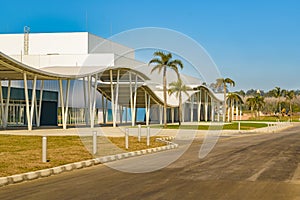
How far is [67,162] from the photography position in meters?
15.8

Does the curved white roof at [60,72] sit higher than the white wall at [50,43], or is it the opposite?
the white wall at [50,43]

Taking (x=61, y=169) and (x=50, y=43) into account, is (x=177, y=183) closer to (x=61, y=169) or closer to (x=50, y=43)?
(x=61, y=169)

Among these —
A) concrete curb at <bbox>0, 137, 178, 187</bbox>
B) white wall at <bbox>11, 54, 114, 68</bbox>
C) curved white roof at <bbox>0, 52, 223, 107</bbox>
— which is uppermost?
white wall at <bbox>11, 54, 114, 68</bbox>

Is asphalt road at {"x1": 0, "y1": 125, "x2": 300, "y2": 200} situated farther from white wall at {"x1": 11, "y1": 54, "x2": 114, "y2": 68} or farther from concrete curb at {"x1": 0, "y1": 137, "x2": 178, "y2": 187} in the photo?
white wall at {"x1": 11, "y1": 54, "x2": 114, "y2": 68}

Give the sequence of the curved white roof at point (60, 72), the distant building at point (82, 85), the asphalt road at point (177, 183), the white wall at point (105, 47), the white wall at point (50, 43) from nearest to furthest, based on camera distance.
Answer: the asphalt road at point (177, 183), the curved white roof at point (60, 72), the distant building at point (82, 85), the white wall at point (50, 43), the white wall at point (105, 47)

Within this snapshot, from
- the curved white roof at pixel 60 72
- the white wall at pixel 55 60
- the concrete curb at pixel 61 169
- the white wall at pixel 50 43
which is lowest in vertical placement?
the concrete curb at pixel 61 169

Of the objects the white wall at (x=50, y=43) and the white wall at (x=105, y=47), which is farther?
the white wall at (x=105, y=47)

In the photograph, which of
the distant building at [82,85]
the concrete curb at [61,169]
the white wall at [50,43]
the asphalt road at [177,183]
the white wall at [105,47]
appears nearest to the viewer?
the asphalt road at [177,183]

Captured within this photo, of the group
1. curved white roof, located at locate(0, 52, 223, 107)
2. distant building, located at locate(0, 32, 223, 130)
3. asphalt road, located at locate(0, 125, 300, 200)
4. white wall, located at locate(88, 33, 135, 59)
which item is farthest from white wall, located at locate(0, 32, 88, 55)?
asphalt road, located at locate(0, 125, 300, 200)

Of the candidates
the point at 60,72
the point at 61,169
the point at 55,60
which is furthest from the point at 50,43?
the point at 61,169

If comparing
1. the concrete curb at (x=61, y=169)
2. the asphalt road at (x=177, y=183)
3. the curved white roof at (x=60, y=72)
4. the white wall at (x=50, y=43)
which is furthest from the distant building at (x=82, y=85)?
the asphalt road at (x=177, y=183)

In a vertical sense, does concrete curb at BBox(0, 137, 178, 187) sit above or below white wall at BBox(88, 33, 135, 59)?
below

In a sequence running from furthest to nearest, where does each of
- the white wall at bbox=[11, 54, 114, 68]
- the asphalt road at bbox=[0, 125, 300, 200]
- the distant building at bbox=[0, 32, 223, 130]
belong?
1. the white wall at bbox=[11, 54, 114, 68]
2. the distant building at bbox=[0, 32, 223, 130]
3. the asphalt road at bbox=[0, 125, 300, 200]

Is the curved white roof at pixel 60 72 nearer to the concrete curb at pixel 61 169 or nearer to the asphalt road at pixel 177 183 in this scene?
the concrete curb at pixel 61 169
